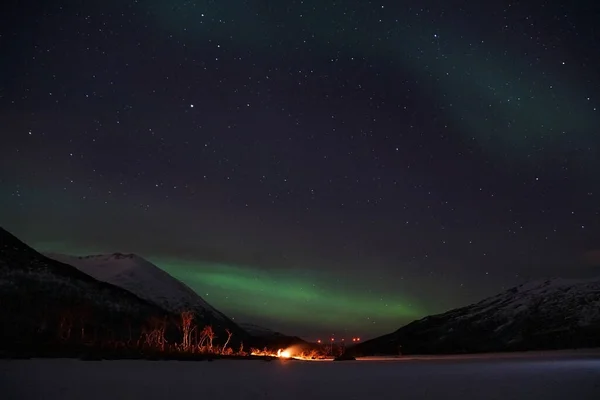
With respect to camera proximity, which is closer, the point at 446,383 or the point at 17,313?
the point at 446,383

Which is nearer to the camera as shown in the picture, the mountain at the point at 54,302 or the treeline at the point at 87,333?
the treeline at the point at 87,333

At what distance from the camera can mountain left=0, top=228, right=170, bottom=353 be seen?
11544 centimetres

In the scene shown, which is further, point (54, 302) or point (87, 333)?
point (54, 302)

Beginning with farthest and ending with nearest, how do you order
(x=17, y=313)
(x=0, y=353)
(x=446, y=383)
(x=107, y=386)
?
(x=17, y=313), (x=0, y=353), (x=446, y=383), (x=107, y=386)

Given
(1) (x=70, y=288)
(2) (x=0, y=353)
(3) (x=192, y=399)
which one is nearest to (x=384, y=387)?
(3) (x=192, y=399)

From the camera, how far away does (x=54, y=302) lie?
141000 millimetres

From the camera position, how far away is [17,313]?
12062 centimetres

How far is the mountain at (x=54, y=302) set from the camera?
115438 millimetres

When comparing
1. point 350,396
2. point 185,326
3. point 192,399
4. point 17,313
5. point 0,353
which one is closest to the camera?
point 192,399

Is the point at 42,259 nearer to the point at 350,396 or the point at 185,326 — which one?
the point at 185,326

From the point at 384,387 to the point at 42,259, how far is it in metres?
186

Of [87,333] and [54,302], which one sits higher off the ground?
[54,302]

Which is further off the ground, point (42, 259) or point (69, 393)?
point (42, 259)

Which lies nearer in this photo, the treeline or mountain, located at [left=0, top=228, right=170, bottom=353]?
the treeline
